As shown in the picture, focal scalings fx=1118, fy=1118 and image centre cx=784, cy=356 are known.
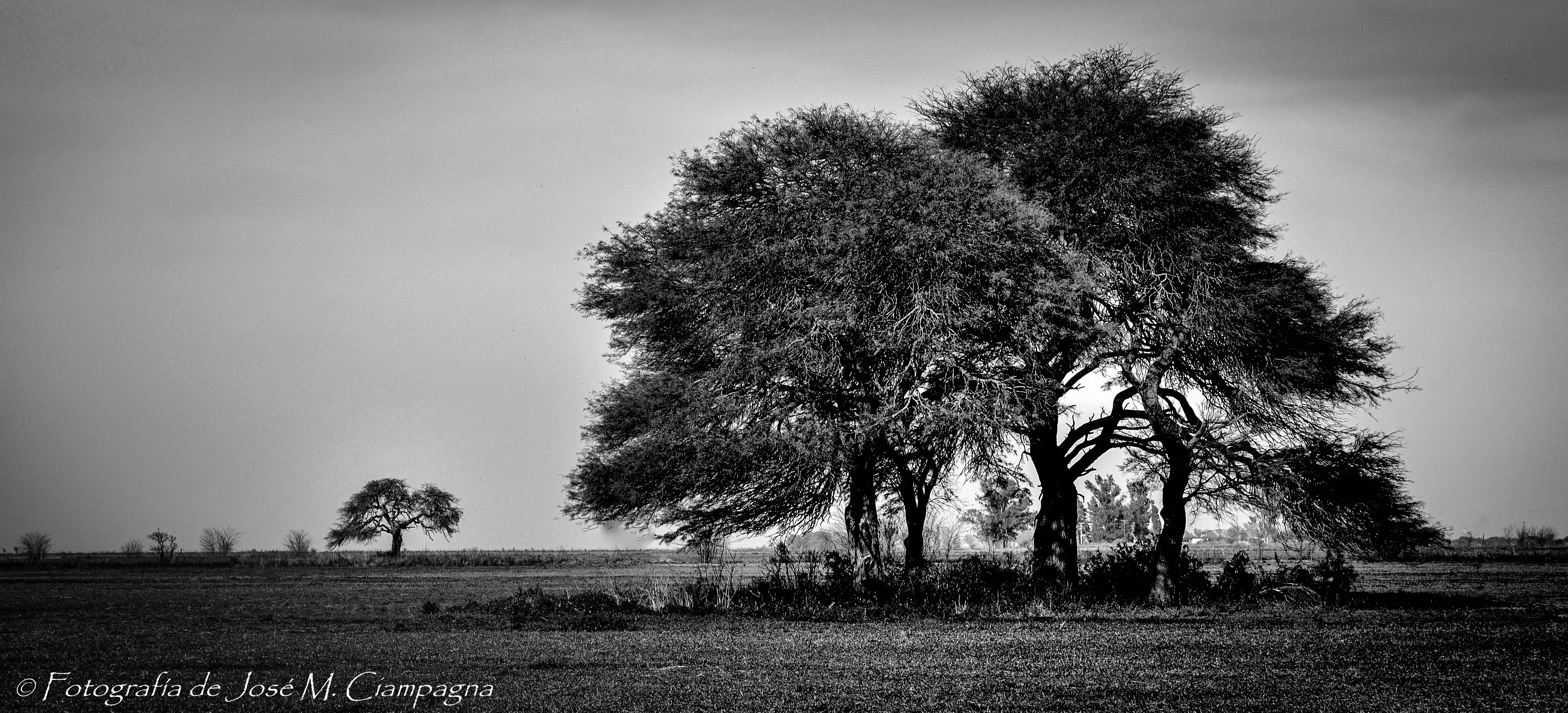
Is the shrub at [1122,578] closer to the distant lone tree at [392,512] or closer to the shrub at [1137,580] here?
the shrub at [1137,580]

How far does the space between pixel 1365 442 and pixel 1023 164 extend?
360 inches

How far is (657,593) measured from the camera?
24.3 m

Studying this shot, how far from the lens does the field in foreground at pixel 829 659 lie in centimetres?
1112

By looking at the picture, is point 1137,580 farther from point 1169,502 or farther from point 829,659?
point 829,659

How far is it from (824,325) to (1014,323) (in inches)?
153

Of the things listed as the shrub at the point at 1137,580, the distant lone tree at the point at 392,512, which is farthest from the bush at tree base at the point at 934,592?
the distant lone tree at the point at 392,512

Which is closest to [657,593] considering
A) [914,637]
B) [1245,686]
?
[914,637]

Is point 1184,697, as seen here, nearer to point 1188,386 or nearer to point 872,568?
point 872,568

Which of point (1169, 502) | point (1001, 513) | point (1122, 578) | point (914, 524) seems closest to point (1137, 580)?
point (1122, 578)

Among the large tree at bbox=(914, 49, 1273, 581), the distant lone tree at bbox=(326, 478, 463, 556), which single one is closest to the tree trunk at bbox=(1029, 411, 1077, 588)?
the large tree at bbox=(914, 49, 1273, 581)

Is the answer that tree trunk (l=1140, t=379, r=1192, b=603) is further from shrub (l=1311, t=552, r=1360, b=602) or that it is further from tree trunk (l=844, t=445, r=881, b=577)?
tree trunk (l=844, t=445, r=881, b=577)

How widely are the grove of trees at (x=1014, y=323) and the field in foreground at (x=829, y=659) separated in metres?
3.45

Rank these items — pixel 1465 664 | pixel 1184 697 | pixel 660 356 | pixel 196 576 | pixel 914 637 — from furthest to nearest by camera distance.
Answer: pixel 196 576 < pixel 660 356 < pixel 914 637 < pixel 1465 664 < pixel 1184 697

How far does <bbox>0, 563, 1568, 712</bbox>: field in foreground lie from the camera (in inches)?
438
